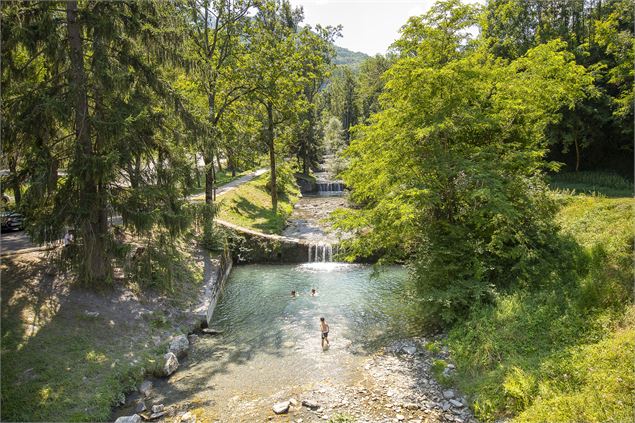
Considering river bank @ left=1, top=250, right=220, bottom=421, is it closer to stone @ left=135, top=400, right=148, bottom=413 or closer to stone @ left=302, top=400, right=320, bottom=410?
stone @ left=135, top=400, right=148, bottom=413

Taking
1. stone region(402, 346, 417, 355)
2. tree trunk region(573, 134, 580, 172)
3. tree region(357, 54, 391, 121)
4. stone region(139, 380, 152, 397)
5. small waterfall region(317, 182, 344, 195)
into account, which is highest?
tree region(357, 54, 391, 121)

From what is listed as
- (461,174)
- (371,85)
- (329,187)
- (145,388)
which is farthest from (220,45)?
(371,85)

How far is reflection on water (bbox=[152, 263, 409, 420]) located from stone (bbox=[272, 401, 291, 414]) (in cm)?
77

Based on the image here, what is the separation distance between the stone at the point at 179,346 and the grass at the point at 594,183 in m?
27.5

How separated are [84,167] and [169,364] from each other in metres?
6.50

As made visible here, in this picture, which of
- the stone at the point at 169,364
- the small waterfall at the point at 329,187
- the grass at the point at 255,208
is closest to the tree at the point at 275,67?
the grass at the point at 255,208

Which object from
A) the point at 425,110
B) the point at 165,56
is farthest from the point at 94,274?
the point at 425,110

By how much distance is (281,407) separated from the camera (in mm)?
9062

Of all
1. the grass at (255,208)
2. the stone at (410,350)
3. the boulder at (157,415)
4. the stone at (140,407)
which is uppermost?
the grass at (255,208)

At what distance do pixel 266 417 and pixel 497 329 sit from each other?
6756 millimetres

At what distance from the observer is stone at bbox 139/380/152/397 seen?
10.1 meters

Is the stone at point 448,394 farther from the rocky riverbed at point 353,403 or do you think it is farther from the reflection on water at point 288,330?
the reflection on water at point 288,330

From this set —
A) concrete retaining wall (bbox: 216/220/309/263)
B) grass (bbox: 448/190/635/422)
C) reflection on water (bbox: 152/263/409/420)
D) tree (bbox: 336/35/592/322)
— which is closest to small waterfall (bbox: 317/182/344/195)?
concrete retaining wall (bbox: 216/220/309/263)

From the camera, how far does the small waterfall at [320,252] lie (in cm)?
2239
